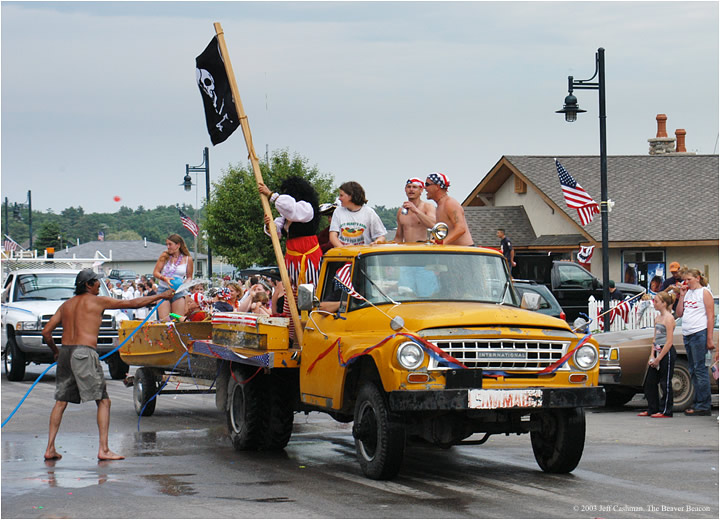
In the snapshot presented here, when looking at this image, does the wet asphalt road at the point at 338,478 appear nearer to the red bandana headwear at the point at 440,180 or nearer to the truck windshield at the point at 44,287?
the red bandana headwear at the point at 440,180

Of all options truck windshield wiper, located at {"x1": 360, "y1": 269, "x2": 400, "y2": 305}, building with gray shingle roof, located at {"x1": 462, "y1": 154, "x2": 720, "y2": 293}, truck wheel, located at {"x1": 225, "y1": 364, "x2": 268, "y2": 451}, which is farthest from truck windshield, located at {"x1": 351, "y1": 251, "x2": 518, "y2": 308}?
building with gray shingle roof, located at {"x1": 462, "y1": 154, "x2": 720, "y2": 293}

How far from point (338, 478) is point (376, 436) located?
60 centimetres

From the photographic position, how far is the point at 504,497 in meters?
8.98

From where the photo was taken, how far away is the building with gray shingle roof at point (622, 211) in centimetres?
4003

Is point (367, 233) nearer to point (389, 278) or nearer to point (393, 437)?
point (389, 278)

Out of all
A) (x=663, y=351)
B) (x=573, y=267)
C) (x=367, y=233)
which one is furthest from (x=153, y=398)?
(x=573, y=267)

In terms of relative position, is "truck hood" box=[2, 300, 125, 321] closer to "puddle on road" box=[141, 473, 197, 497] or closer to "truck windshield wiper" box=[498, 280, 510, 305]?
"puddle on road" box=[141, 473, 197, 497]

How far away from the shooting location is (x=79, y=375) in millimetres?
11320

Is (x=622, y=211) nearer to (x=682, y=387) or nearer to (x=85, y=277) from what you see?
(x=682, y=387)

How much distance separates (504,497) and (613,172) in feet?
125

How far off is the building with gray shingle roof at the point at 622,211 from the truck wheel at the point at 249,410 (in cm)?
2798

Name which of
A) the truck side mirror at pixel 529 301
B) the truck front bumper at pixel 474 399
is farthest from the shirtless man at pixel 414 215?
the truck front bumper at pixel 474 399

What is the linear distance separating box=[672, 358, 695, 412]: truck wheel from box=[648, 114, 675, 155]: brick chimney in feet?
Result: 125

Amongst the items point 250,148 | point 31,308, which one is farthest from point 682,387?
point 31,308
